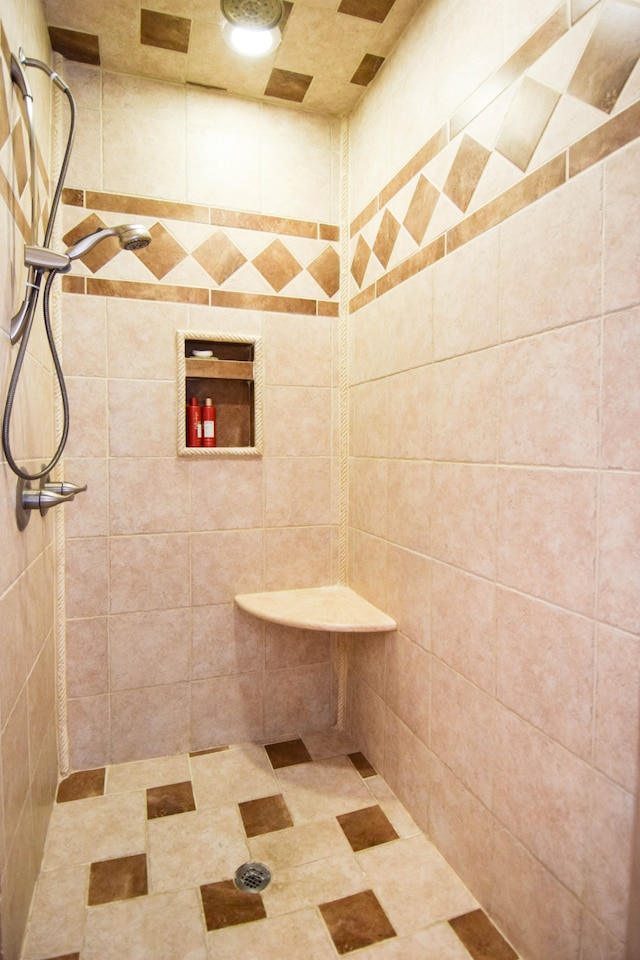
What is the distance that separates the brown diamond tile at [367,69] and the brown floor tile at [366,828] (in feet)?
8.00

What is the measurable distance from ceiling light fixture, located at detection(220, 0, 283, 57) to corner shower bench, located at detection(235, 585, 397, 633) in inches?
69.4

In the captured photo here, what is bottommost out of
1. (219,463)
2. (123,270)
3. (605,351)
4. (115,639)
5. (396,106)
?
(115,639)

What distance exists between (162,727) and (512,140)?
2094 millimetres

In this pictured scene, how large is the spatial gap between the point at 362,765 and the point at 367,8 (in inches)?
95.9

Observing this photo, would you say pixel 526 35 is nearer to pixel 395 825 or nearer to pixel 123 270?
pixel 123 270

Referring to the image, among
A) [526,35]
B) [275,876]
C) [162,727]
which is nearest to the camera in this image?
[526,35]

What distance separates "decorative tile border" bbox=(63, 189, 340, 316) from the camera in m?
1.80

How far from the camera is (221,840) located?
5.06 feet

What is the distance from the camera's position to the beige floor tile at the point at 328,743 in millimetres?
1988

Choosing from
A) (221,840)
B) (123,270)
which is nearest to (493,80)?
(123,270)

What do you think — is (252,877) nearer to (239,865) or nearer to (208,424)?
(239,865)

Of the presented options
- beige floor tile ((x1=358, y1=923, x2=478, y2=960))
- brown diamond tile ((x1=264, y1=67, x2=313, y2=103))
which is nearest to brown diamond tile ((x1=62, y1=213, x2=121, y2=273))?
brown diamond tile ((x1=264, y1=67, x2=313, y2=103))

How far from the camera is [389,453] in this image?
176 cm

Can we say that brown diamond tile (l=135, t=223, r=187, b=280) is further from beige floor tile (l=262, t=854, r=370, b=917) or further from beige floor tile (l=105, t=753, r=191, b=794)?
beige floor tile (l=262, t=854, r=370, b=917)
